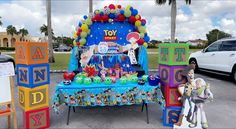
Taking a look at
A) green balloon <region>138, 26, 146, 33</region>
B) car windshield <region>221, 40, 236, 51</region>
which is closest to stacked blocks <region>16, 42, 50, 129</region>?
green balloon <region>138, 26, 146, 33</region>

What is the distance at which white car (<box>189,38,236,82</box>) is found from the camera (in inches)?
270

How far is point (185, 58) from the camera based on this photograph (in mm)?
3275

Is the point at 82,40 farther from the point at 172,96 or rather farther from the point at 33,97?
the point at 172,96

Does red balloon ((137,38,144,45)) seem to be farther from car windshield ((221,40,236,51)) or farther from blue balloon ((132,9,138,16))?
car windshield ((221,40,236,51))

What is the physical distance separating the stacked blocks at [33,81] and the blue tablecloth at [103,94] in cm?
26

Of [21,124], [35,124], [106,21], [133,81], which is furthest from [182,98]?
Answer: [106,21]

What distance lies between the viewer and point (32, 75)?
3.02m

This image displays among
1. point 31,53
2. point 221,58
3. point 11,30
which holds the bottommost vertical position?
point 221,58

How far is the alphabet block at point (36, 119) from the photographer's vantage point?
306 cm

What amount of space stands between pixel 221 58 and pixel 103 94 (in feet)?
19.3

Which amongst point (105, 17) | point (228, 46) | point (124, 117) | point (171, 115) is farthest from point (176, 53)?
point (228, 46)

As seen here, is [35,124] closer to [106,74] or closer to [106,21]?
[106,74]

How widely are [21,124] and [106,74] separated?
5.96ft

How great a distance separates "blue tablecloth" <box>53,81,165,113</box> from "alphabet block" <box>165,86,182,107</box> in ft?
0.33
